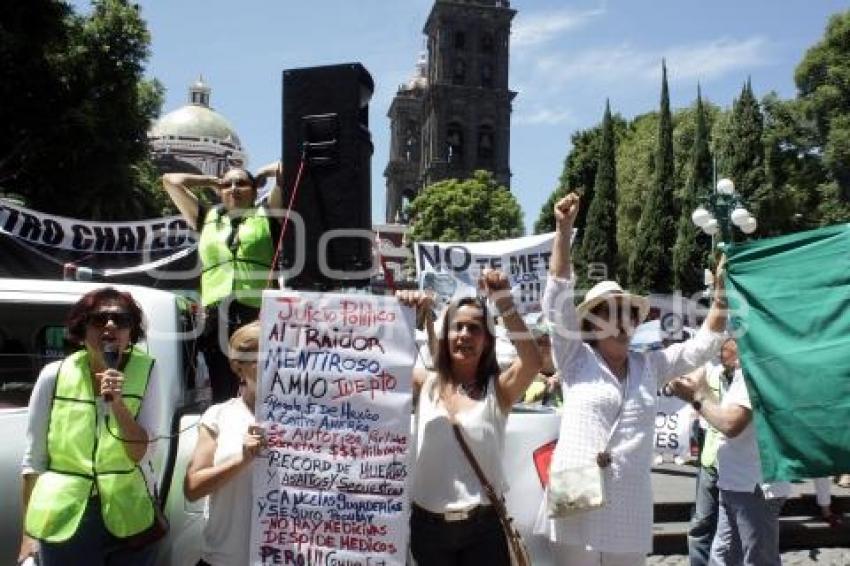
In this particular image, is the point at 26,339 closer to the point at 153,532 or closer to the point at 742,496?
the point at 153,532

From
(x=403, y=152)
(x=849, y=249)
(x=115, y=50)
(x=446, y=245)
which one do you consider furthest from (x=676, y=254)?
(x=403, y=152)

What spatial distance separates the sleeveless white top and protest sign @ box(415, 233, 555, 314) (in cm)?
708

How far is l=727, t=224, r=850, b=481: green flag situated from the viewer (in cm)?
435

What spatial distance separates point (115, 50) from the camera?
21078 millimetres

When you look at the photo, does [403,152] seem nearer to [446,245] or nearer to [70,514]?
[446,245]

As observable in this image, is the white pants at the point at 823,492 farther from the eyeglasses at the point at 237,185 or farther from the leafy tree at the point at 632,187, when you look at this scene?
the leafy tree at the point at 632,187

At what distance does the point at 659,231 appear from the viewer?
45031mm

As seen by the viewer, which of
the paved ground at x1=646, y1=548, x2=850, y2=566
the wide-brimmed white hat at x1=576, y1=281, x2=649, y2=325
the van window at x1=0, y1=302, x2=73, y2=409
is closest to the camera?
the wide-brimmed white hat at x1=576, y1=281, x2=649, y2=325

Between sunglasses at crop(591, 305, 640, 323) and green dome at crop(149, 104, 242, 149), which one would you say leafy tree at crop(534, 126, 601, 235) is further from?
green dome at crop(149, 104, 242, 149)

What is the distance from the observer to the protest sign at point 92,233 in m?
9.67

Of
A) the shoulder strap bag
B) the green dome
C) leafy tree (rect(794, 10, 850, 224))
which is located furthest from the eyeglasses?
the green dome

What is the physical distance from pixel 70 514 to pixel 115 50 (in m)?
19.8

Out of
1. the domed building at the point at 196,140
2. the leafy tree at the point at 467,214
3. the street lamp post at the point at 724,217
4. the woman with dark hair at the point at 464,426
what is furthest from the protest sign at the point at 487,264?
the domed building at the point at 196,140

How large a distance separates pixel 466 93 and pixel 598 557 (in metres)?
88.0
